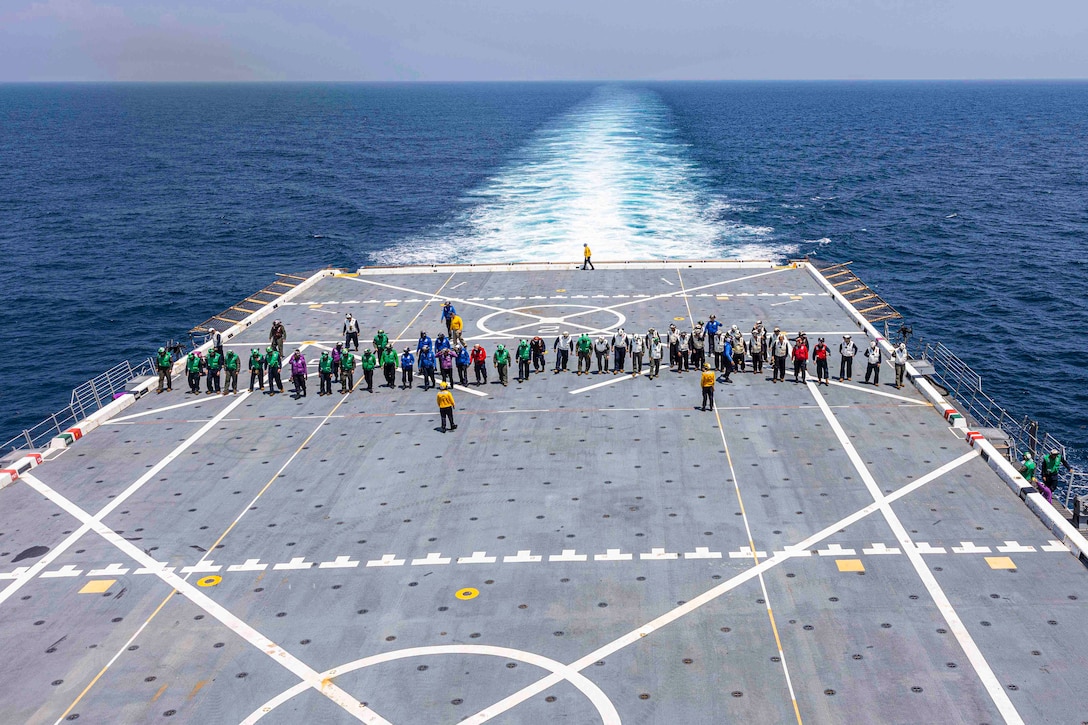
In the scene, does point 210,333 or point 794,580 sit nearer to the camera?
point 794,580

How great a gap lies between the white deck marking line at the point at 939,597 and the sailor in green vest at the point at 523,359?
1300 centimetres

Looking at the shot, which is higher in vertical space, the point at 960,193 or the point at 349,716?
the point at 349,716

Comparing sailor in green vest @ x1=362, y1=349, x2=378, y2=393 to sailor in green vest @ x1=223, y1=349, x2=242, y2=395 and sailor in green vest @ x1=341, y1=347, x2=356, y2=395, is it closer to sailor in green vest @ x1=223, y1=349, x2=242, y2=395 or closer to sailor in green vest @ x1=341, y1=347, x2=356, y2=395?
sailor in green vest @ x1=341, y1=347, x2=356, y2=395

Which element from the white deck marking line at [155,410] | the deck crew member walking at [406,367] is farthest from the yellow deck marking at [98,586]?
the deck crew member walking at [406,367]

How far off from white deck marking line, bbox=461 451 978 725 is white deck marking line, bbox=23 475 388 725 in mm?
2500

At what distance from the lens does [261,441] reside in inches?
1309

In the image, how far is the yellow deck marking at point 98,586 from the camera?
2347 centimetres

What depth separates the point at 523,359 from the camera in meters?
38.8

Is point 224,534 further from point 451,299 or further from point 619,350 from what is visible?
point 451,299

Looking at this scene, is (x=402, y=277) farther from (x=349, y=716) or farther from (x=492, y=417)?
(x=349, y=716)

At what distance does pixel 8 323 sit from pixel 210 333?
33.3m

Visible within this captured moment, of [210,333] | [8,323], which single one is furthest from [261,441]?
[8,323]

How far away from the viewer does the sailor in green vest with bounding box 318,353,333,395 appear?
123 feet

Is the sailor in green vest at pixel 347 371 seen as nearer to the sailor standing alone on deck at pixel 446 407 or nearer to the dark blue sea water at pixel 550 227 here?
the sailor standing alone on deck at pixel 446 407
